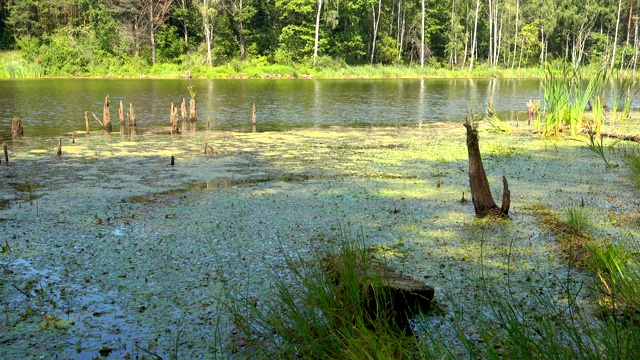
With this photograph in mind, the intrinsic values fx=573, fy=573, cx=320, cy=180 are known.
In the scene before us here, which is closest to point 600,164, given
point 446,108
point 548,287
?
point 548,287

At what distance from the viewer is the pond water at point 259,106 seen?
1736 cm

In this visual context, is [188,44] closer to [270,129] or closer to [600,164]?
[270,129]

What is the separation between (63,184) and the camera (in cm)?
845

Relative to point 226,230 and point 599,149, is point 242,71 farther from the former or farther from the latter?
point 226,230

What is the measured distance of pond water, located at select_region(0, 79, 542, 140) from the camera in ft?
57.0

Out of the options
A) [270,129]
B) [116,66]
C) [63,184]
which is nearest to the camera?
[63,184]

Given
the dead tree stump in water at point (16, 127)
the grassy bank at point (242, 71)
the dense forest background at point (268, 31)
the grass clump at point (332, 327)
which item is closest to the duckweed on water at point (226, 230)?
the grass clump at point (332, 327)

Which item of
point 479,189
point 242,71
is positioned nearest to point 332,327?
point 479,189

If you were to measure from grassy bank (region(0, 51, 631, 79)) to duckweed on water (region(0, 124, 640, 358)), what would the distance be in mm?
32452

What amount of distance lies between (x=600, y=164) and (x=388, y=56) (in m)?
45.2

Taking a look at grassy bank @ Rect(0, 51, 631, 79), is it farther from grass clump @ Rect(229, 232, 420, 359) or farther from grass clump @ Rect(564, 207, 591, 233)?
grass clump @ Rect(229, 232, 420, 359)

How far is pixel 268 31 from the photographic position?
5244 cm

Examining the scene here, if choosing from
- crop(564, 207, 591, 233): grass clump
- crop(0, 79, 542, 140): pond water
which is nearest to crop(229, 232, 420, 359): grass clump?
crop(564, 207, 591, 233): grass clump

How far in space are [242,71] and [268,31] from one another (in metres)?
9.42
